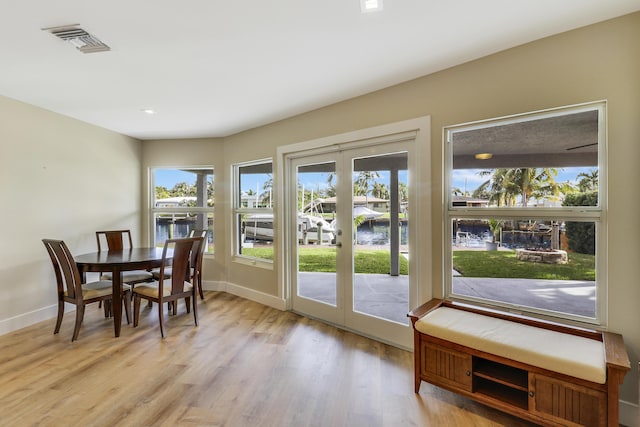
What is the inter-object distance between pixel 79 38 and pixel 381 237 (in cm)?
280

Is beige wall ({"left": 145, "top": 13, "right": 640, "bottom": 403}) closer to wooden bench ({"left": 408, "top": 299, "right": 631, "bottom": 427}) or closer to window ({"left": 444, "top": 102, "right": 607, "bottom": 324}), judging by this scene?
window ({"left": 444, "top": 102, "right": 607, "bottom": 324})

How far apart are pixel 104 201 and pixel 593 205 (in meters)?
5.37

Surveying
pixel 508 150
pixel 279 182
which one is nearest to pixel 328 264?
pixel 279 182

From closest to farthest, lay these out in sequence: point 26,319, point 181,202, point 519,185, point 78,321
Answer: point 519,185
point 78,321
point 26,319
point 181,202

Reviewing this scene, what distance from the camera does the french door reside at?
2.88m

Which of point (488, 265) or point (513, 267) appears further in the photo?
point (488, 265)

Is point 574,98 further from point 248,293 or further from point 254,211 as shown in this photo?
point 248,293

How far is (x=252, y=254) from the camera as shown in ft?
14.6

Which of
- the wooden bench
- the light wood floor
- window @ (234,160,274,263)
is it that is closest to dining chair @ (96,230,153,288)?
the light wood floor

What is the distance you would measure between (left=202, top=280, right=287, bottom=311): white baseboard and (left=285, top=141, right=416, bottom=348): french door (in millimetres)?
221

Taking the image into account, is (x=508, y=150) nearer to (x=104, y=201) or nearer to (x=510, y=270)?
(x=510, y=270)

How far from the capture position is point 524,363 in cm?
170

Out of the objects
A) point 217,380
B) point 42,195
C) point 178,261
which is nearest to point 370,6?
point 217,380

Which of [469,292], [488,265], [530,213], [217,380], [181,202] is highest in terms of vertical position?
[181,202]
